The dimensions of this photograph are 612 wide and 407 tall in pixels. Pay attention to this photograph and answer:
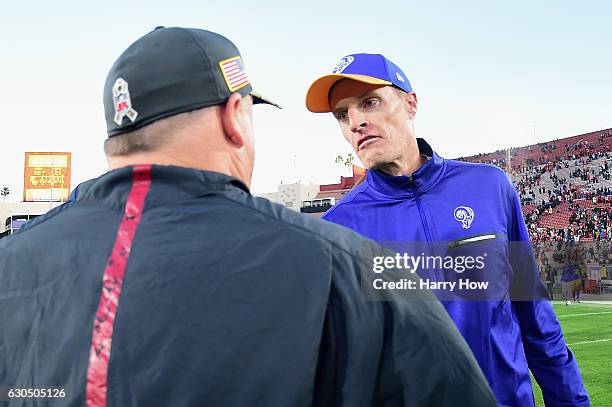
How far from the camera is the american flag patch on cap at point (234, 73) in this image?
1257 millimetres

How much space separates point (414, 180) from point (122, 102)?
1.83 m

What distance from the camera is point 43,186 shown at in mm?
59938

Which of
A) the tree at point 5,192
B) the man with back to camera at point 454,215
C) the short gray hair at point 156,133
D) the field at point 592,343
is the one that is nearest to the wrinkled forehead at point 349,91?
the man with back to camera at point 454,215

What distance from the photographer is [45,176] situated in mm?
59938

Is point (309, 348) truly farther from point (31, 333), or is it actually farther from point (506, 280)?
point (506, 280)

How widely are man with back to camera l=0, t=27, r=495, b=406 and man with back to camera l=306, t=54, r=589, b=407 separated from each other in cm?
159

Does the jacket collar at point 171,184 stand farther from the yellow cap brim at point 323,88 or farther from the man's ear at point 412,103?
the man's ear at point 412,103

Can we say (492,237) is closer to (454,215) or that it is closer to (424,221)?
(454,215)

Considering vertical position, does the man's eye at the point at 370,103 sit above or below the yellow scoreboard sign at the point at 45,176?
below

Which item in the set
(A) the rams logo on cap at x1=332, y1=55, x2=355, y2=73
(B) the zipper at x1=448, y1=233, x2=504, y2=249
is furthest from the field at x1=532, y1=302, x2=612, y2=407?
(A) the rams logo on cap at x1=332, y1=55, x2=355, y2=73

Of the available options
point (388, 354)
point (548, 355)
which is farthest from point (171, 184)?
point (548, 355)

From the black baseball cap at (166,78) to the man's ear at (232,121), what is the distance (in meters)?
0.02

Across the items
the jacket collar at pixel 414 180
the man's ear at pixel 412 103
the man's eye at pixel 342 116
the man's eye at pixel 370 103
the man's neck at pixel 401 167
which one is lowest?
the jacket collar at pixel 414 180

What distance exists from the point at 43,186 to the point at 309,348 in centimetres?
6512
